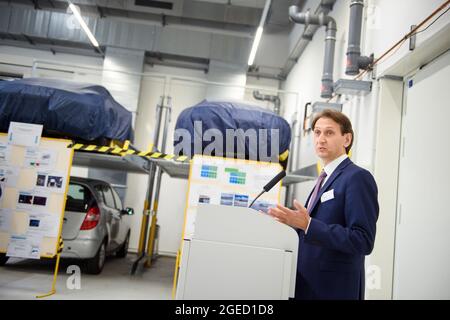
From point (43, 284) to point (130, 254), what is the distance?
3.90 m

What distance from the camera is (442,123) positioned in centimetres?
304

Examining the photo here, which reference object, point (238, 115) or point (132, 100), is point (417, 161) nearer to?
point (238, 115)

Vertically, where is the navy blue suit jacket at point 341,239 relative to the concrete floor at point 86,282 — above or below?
above

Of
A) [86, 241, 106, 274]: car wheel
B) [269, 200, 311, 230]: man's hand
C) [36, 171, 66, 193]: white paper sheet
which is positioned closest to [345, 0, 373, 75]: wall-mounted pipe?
[269, 200, 311, 230]: man's hand

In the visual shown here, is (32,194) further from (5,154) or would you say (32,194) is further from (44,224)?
(5,154)

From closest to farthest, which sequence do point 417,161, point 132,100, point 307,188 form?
point 417,161 < point 307,188 < point 132,100

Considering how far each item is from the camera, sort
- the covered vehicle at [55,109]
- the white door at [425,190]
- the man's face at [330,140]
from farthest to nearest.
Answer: the covered vehicle at [55,109], the white door at [425,190], the man's face at [330,140]

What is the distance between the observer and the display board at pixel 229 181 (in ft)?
15.5

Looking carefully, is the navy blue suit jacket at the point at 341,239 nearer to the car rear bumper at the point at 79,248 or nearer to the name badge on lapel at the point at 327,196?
the name badge on lapel at the point at 327,196

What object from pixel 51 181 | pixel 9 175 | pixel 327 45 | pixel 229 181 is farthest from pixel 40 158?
pixel 327 45

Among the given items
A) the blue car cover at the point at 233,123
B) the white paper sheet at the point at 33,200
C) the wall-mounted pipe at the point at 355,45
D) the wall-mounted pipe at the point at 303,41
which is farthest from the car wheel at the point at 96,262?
the wall-mounted pipe at the point at 303,41

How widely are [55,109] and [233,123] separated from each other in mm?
2409

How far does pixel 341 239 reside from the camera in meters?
1.46

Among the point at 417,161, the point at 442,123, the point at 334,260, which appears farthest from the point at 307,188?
the point at 334,260
